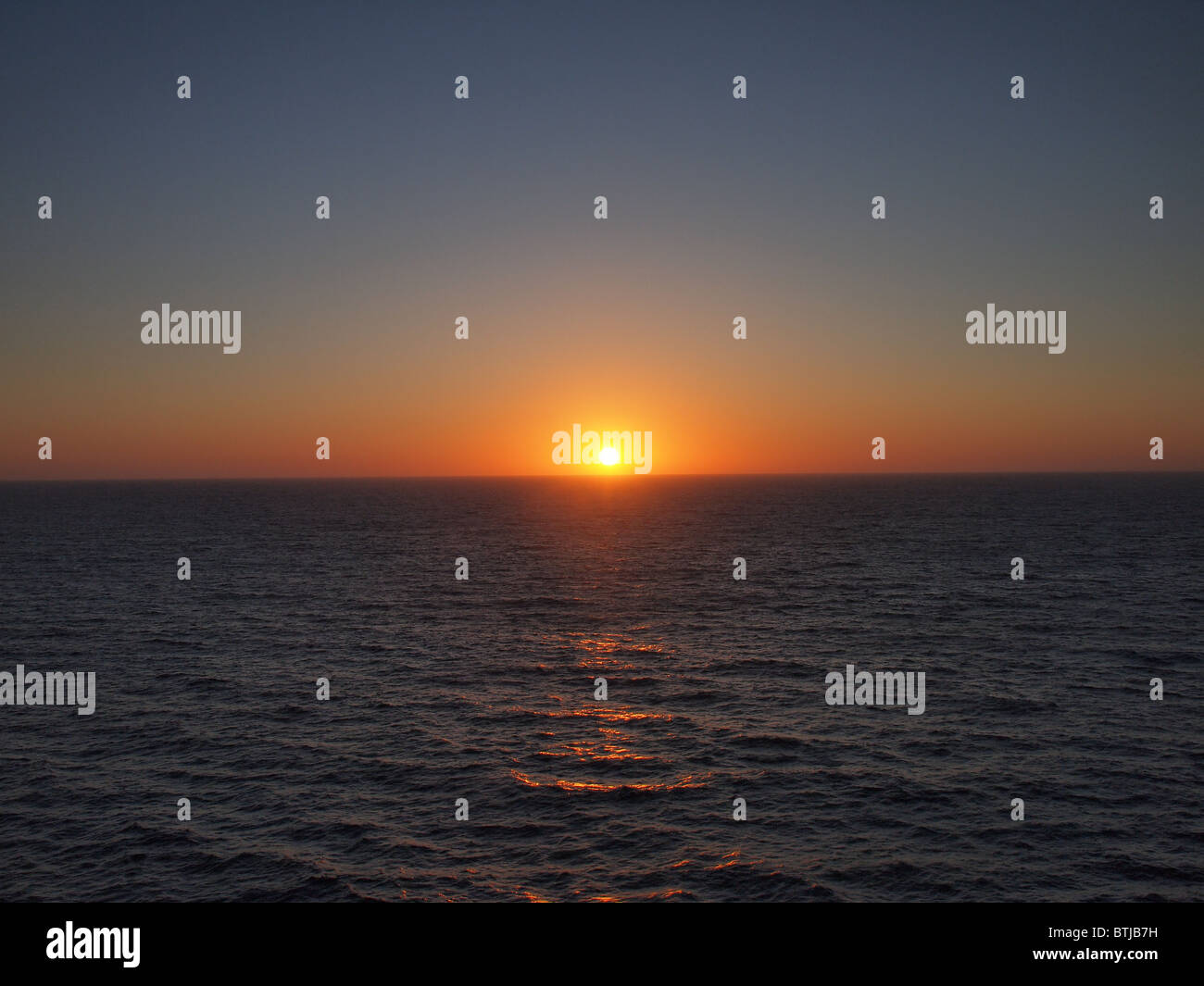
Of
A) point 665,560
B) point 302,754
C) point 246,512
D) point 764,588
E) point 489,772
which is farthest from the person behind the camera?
point 246,512

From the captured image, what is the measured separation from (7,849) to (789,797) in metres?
26.3

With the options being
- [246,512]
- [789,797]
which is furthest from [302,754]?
[246,512]

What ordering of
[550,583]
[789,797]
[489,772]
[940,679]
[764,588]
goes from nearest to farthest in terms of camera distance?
[789,797] < [489,772] < [940,679] < [764,588] < [550,583]

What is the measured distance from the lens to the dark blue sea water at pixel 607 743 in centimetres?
2570

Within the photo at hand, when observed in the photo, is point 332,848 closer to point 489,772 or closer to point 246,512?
point 489,772

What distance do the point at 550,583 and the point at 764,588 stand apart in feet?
71.7

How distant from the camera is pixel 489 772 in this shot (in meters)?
33.2

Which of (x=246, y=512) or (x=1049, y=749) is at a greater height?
(x=246, y=512)

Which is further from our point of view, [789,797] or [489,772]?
[489,772]

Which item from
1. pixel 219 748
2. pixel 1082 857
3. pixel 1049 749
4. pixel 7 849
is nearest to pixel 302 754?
pixel 219 748

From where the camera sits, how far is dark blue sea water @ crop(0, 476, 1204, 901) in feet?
84.3

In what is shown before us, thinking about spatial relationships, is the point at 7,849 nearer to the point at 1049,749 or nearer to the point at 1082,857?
the point at 1082,857

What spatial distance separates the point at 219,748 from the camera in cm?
3622

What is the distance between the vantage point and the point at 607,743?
120ft
